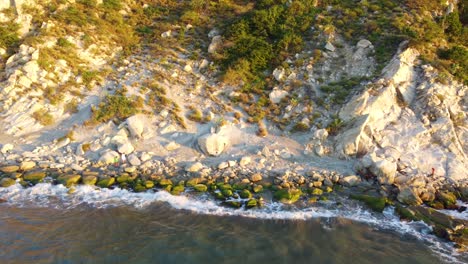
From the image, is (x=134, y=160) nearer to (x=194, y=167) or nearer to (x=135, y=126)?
(x=135, y=126)

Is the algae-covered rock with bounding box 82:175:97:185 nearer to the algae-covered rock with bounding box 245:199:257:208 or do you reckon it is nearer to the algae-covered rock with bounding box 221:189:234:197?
the algae-covered rock with bounding box 221:189:234:197

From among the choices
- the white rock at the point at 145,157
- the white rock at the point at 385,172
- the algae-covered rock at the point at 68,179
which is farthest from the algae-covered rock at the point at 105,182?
the white rock at the point at 385,172

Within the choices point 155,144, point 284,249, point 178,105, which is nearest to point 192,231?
point 284,249

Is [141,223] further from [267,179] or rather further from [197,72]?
[197,72]

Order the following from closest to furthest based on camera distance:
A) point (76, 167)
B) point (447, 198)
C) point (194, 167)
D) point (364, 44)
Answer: point (447, 198) < point (76, 167) < point (194, 167) < point (364, 44)

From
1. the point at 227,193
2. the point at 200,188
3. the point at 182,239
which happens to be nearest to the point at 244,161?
the point at 227,193

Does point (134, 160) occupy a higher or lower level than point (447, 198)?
higher

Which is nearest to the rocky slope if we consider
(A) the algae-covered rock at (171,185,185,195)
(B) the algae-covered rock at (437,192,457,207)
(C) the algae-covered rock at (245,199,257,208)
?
(B) the algae-covered rock at (437,192,457,207)
